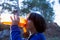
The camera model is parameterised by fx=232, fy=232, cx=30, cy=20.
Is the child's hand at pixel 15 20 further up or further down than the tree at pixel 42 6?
further up

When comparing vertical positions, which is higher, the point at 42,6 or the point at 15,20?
the point at 15,20

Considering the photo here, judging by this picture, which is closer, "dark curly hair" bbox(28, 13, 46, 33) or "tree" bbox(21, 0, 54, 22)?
"dark curly hair" bbox(28, 13, 46, 33)

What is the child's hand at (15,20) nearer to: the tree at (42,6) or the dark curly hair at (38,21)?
the dark curly hair at (38,21)

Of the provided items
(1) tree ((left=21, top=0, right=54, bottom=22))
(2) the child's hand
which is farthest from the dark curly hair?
(1) tree ((left=21, top=0, right=54, bottom=22))

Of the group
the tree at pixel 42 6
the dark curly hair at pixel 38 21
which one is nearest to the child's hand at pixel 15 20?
the dark curly hair at pixel 38 21

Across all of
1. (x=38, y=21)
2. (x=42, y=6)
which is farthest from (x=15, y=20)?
(x=42, y=6)

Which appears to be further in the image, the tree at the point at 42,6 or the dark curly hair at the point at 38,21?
the tree at the point at 42,6

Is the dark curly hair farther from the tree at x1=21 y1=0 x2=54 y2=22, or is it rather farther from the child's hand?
the tree at x1=21 y1=0 x2=54 y2=22

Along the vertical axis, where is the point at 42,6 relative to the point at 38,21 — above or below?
below

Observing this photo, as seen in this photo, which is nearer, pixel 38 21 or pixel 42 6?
pixel 38 21

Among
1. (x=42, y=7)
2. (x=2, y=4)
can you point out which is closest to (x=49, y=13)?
(x=42, y=7)

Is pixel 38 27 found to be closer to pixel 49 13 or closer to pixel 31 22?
pixel 31 22

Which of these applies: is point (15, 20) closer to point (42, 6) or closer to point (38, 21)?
point (38, 21)

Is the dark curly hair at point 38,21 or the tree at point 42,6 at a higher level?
the dark curly hair at point 38,21
